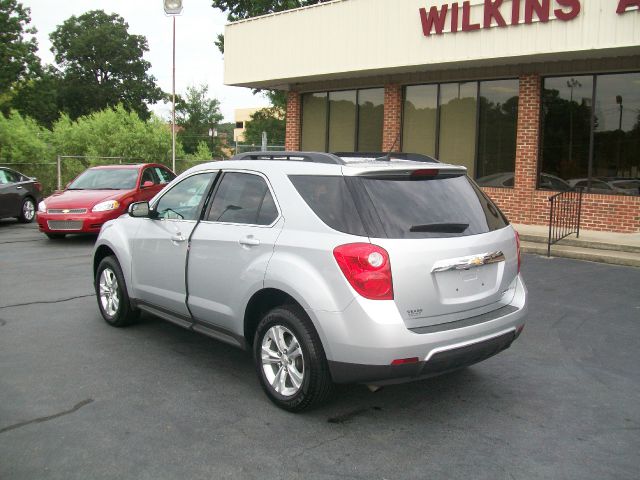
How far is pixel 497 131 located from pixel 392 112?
3.03 m

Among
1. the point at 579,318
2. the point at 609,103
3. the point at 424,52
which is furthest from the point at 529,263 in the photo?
the point at 424,52

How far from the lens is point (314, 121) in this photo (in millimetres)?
19016

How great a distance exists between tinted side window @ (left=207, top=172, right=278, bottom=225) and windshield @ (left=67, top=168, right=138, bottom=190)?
9.10 metres

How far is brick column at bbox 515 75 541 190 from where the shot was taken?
14.0 m

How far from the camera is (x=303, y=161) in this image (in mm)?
4605

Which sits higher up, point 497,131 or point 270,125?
point 270,125

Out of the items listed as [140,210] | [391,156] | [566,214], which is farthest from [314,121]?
[391,156]

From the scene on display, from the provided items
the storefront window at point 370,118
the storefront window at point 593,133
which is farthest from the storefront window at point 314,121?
the storefront window at point 593,133

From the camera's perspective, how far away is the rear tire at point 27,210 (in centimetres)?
1652

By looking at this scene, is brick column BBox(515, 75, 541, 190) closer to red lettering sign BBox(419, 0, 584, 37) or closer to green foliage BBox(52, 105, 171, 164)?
red lettering sign BBox(419, 0, 584, 37)

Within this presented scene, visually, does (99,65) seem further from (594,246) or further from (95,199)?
(594,246)

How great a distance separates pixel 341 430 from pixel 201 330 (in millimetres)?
1612

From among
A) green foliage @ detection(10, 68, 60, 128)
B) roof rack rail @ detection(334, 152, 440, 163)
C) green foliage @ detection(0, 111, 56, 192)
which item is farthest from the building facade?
green foliage @ detection(10, 68, 60, 128)

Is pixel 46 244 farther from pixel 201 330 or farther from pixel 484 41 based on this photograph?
pixel 484 41
